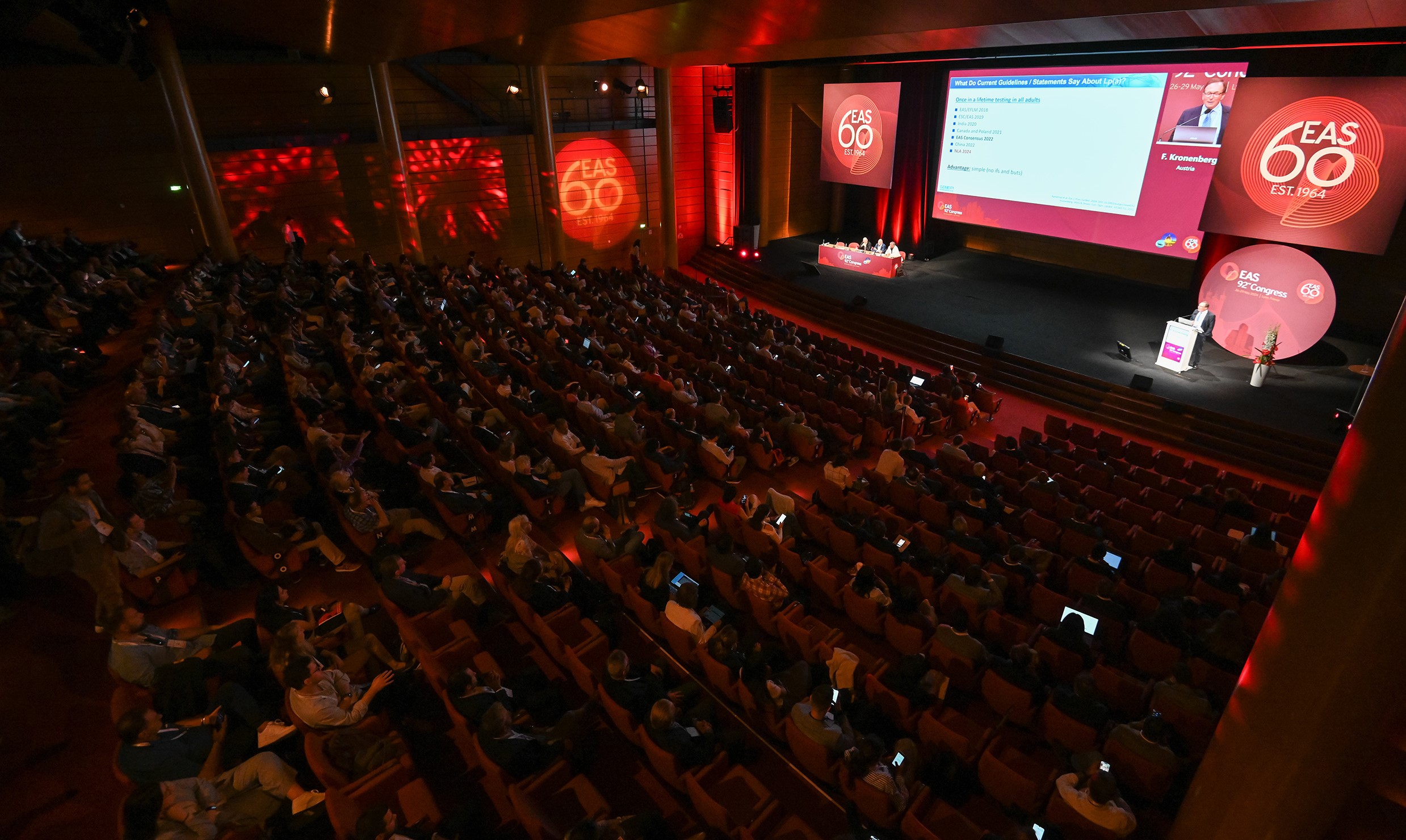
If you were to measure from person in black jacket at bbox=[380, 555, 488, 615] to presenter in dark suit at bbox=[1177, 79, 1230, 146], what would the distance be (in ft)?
39.7

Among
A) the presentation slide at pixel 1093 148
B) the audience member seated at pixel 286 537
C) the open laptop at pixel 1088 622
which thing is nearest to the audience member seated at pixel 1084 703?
the open laptop at pixel 1088 622

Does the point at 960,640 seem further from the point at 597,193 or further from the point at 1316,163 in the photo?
the point at 597,193

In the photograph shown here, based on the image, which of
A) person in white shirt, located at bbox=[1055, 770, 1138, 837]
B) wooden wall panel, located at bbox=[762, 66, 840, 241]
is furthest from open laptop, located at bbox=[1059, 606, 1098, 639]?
wooden wall panel, located at bbox=[762, 66, 840, 241]

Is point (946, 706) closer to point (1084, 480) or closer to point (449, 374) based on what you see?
point (1084, 480)

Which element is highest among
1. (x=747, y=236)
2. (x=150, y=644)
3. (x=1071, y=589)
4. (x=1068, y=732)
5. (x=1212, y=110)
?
(x=1212, y=110)

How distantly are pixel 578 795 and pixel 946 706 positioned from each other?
2437mm

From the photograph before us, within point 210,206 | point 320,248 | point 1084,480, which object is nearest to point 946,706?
point 1084,480

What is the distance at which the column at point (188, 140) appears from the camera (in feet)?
34.9

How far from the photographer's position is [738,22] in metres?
8.48

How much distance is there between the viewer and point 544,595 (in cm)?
470

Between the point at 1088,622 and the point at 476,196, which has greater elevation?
the point at 476,196

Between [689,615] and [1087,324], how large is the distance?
10.4 meters

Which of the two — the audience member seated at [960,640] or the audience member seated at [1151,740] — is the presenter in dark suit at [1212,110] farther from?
the audience member seated at [1151,740]

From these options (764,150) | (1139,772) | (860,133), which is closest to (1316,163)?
(860,133)
